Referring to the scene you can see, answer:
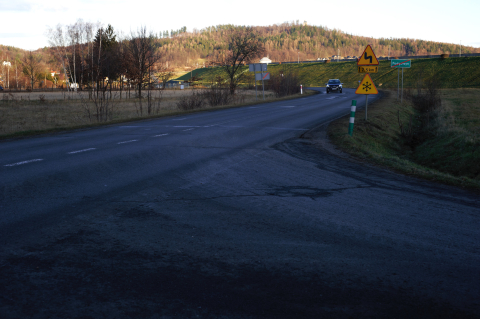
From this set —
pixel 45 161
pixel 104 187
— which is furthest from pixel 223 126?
pixel 104 187

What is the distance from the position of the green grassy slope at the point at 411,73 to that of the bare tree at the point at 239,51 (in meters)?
9.22

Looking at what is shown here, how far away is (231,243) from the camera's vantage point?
454cm

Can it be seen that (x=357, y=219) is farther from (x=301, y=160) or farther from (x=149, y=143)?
(x=149, y=143)

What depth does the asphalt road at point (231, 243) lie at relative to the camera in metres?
3.30

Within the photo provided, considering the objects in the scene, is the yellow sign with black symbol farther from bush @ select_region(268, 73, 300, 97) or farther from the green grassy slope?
the green grassy slope

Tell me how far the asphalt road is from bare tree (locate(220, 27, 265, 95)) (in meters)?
41.7

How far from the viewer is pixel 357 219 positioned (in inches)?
216

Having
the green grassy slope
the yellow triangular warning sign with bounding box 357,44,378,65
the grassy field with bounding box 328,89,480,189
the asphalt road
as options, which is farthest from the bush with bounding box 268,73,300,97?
the asphalt road

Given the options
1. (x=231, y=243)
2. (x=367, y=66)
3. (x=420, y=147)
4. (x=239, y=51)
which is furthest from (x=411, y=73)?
(x=231, y=243)

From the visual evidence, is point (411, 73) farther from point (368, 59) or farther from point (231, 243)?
point (231, 243)

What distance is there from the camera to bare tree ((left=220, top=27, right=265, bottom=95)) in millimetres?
49281

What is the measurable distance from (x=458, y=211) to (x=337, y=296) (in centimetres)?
345

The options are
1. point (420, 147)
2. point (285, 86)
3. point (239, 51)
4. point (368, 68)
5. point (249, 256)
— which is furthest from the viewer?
point (285, 86)

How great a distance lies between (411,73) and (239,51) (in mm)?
55386
